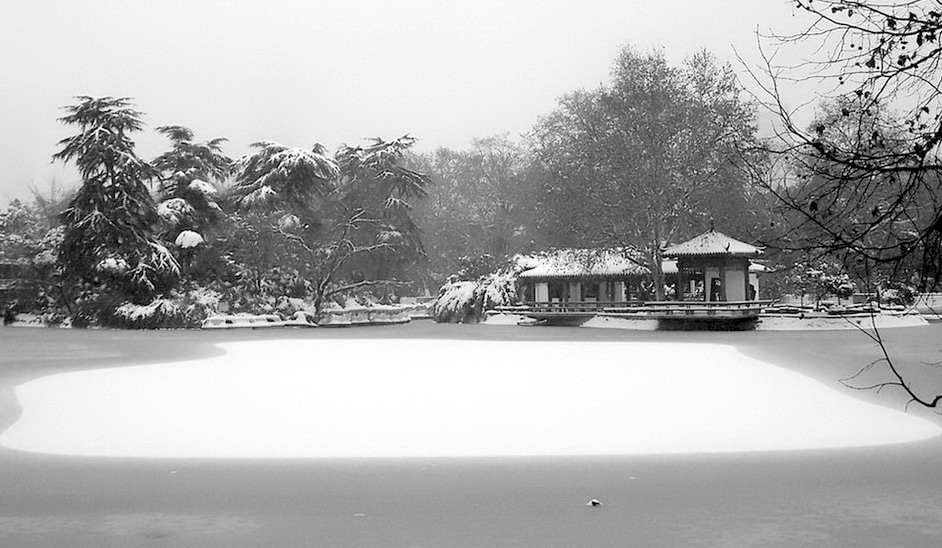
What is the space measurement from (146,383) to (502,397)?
6964 mm

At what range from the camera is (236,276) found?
5344cm

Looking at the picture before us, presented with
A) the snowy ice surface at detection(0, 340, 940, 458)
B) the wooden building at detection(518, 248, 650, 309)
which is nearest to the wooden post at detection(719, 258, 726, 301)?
the wooden building at detection(518, 248, 650, 309)

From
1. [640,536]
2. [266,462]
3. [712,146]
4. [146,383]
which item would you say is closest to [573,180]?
[712,146]

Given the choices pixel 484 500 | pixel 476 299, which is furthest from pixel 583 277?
pixel 484 500

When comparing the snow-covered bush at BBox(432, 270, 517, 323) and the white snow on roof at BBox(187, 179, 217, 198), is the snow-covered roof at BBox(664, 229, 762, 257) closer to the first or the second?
the snow-covered bush at BBox(432, 270, 517, 323)

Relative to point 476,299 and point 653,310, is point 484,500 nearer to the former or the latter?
point 653,310

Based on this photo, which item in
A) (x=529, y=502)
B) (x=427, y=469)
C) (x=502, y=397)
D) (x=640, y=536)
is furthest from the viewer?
(x=502, y=397)

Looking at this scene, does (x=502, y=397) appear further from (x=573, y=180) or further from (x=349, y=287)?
(x=349, y=287)

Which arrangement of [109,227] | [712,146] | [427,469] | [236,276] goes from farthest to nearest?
[236,276], [109,227], [712,146], [427,469]

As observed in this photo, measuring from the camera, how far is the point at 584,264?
4606 centimetres

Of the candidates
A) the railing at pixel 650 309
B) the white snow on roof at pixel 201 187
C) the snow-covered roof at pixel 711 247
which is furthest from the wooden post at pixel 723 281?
the white snow on roof at pixel 201 187

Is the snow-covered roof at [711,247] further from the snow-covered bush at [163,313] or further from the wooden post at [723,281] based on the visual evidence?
the snow-covered bush at [163,313]

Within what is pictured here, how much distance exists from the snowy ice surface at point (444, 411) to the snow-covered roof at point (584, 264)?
24297 millimetres

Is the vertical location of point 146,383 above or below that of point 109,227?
below
